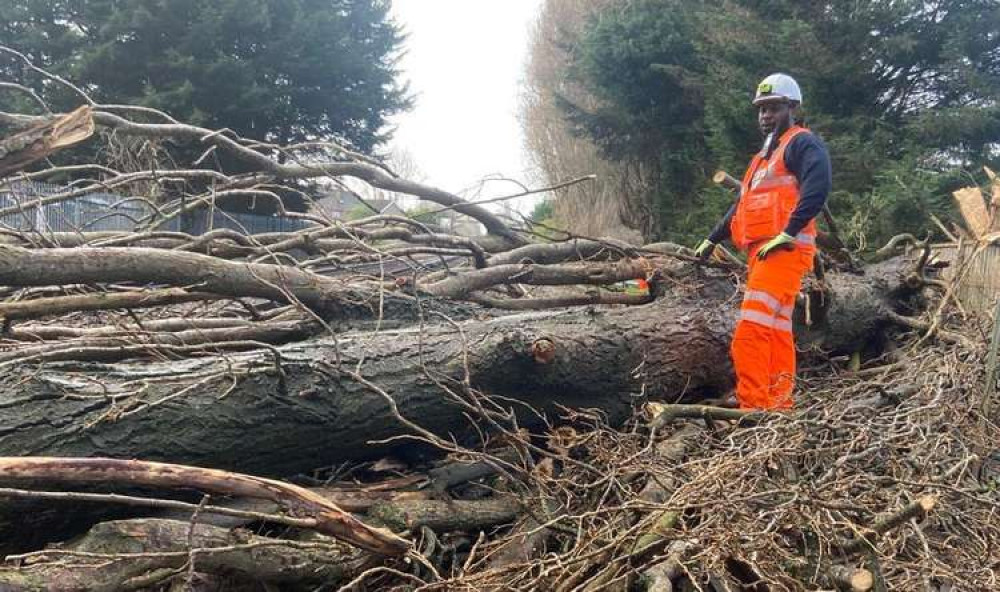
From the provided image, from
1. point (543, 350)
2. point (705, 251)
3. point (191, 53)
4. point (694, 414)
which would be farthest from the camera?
point (191, 53)

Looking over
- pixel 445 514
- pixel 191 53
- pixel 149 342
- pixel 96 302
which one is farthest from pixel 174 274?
pixel 191 53

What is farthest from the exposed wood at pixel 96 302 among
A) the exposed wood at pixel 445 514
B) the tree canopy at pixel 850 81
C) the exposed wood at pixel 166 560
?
the tree canopy at pixel 850 81

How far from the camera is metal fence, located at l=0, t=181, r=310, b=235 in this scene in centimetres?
349

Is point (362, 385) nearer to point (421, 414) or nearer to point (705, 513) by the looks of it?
point (421, 414)

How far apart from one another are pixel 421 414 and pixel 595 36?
1176 centimetres

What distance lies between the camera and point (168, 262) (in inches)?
104

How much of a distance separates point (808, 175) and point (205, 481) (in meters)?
2.98

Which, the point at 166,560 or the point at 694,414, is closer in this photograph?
the point at 166,560

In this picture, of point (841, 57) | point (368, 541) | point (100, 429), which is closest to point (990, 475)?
point (368, 541)

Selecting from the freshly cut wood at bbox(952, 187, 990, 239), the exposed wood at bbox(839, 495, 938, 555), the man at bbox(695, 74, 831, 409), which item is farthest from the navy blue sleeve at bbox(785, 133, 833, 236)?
the exposed wood at bbox(839, 495, 938, 555)

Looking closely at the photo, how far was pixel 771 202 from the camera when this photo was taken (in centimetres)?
353

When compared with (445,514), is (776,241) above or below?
above

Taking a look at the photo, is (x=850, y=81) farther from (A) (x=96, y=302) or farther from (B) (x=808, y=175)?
(A) (x=96, y=302)

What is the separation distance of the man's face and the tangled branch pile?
89 centimetres
